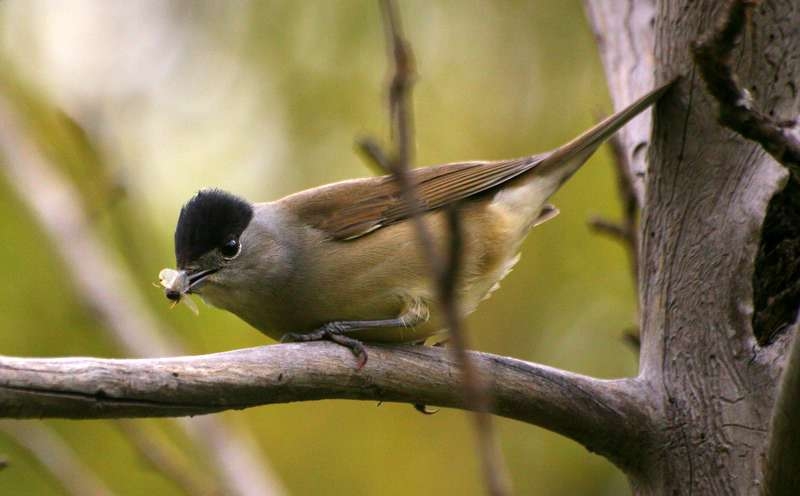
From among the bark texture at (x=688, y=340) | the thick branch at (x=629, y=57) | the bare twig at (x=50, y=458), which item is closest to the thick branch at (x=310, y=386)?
the bark texture at (x=688, y=340)

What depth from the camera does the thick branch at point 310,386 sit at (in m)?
2.07

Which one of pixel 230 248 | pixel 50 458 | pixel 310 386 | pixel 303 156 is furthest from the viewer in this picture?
pixel 303 156

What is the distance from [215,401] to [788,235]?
1.80 metres

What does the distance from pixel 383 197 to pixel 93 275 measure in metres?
1.52

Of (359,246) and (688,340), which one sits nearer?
(688,340)

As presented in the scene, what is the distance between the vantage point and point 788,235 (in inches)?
113

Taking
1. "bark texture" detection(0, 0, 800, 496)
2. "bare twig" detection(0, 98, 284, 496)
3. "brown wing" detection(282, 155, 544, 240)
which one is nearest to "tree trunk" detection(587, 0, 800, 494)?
"bark texture" detection(0, 0, 800, 496)

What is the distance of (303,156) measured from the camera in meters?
6.95

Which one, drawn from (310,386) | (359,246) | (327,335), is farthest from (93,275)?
(310,386)

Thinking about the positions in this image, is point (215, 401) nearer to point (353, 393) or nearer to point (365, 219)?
point (353, 393)

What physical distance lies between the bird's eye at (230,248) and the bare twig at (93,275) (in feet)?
2.51

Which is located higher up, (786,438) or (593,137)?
(593,137)

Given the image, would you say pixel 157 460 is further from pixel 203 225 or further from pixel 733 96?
pixel 733 96

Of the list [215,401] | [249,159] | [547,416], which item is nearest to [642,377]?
[547,416]
